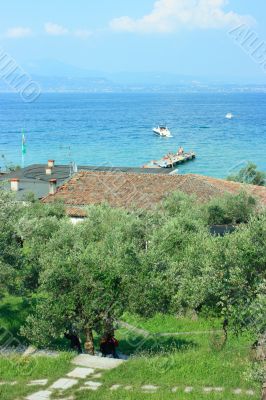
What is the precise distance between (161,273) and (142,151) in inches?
4666

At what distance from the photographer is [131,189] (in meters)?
50.1

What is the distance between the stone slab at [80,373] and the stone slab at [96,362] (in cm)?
27

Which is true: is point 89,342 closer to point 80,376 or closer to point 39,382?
point 80,376

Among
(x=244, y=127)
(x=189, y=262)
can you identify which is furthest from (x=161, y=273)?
(x=244, y=127)

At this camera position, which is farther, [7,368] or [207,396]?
[7,368]

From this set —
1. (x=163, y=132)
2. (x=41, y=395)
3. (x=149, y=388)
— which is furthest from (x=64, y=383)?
(x=163, y=132)

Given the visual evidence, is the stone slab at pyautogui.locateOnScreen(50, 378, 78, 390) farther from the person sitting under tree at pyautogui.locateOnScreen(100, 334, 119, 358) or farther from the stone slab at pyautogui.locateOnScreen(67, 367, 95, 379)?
the person sitting under tree at pyautogui.locateOnScreen(100, 334, 119, 358)

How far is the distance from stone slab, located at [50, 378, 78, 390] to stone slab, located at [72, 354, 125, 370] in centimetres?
104

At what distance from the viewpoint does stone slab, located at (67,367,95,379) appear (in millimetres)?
14680

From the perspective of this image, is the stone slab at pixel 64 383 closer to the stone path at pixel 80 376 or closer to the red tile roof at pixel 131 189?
the stone path at pixel 80 376

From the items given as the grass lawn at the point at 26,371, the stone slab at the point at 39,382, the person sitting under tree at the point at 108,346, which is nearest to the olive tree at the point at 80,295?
the person sitting under tree at the point at 108,346

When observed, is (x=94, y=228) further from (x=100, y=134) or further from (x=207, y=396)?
(x=100, y=134)

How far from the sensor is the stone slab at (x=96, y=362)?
15367 mm

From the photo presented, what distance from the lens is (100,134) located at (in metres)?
167
